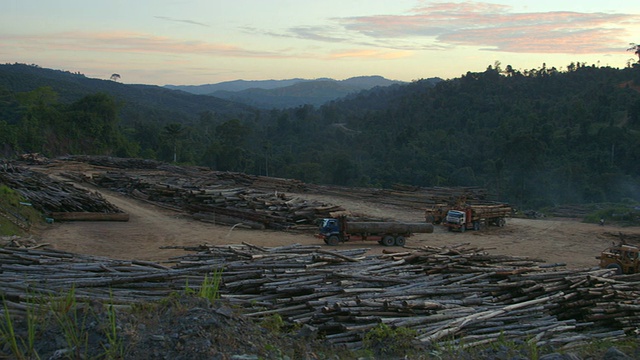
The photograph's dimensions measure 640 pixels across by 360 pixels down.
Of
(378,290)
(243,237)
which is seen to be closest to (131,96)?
(243,237)

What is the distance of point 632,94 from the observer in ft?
168

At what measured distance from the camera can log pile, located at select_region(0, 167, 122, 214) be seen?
20.2 metres

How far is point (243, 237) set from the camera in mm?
19016

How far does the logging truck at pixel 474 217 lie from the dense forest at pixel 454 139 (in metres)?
11.8

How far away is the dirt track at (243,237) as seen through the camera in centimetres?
1691

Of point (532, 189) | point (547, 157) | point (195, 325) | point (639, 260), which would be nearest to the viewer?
point (195, 325)

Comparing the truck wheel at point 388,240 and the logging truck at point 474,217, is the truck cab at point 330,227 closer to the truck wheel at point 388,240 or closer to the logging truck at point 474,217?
the truck wheel at point 388,240

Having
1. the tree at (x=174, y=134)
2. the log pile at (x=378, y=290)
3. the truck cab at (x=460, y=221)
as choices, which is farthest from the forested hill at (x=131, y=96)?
the log pile at (x=378, y=290)

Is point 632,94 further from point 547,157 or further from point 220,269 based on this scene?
point 220,269

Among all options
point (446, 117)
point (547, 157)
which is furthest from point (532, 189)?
point (446, 117)

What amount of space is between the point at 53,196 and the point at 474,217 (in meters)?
16.2

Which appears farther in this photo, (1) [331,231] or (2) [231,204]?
(2) [231,204]

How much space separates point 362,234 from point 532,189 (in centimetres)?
2465

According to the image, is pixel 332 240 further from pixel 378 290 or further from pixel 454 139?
pixel 454 139
